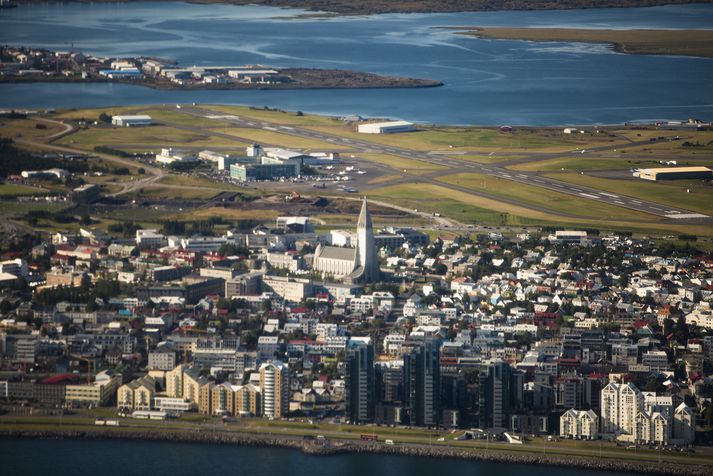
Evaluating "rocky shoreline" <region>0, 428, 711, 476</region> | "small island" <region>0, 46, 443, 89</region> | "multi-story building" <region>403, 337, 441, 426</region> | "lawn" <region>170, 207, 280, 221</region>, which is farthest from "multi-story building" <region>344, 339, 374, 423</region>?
"small island" <region>0, 46, 443, 89</region>

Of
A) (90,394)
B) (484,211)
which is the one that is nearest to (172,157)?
(484,211)

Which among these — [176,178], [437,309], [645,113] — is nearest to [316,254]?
[437,309]

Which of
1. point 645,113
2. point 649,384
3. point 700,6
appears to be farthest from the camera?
point 700,6

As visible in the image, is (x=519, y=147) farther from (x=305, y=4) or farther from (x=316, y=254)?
(x=305, y=4)

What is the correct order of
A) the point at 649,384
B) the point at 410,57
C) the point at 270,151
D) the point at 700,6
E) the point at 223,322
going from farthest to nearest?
the point at 700,6, the point at 410,57, the point at 270,151, the point at 223,322, the point at 649,384

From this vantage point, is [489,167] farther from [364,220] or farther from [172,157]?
[364,220]

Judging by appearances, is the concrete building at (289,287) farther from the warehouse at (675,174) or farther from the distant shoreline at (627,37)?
the distant shoreline at (627,37)

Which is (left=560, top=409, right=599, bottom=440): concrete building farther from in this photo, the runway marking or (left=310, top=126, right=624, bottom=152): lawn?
(left=310, top=126, right=624, bottom=152): lawn
